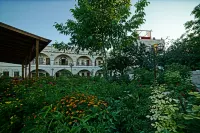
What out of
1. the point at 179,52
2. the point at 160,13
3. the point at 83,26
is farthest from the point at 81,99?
the point at 179,52

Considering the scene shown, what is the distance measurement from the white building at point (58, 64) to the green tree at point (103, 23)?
23.0 m

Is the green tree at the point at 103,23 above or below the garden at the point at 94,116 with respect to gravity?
above

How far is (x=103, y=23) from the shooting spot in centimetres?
907

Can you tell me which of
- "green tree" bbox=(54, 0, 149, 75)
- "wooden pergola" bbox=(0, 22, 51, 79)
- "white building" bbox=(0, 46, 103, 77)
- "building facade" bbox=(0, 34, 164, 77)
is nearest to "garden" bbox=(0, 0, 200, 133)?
"green tree" bbox=(54, 0, 149, 75)

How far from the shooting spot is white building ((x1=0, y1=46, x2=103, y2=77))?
31844 mm

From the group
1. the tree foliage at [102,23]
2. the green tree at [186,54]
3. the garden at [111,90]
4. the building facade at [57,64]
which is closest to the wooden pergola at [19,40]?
the garden at [111,90]

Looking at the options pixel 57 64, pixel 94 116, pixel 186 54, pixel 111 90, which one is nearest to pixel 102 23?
pixel 111 90

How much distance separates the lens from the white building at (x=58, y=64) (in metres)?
31.8

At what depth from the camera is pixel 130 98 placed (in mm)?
4102

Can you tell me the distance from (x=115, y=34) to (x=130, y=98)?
5984 mm

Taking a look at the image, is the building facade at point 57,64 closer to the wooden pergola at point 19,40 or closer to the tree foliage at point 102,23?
the tree foliage at point 102,23

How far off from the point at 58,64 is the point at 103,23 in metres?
30.1

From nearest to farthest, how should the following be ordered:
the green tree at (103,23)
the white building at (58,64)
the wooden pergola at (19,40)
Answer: the wooden pergola at (19,40) → the green tree at (103,23) → the white building at (58,64)

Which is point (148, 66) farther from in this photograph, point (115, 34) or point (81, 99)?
point (81, 99)
